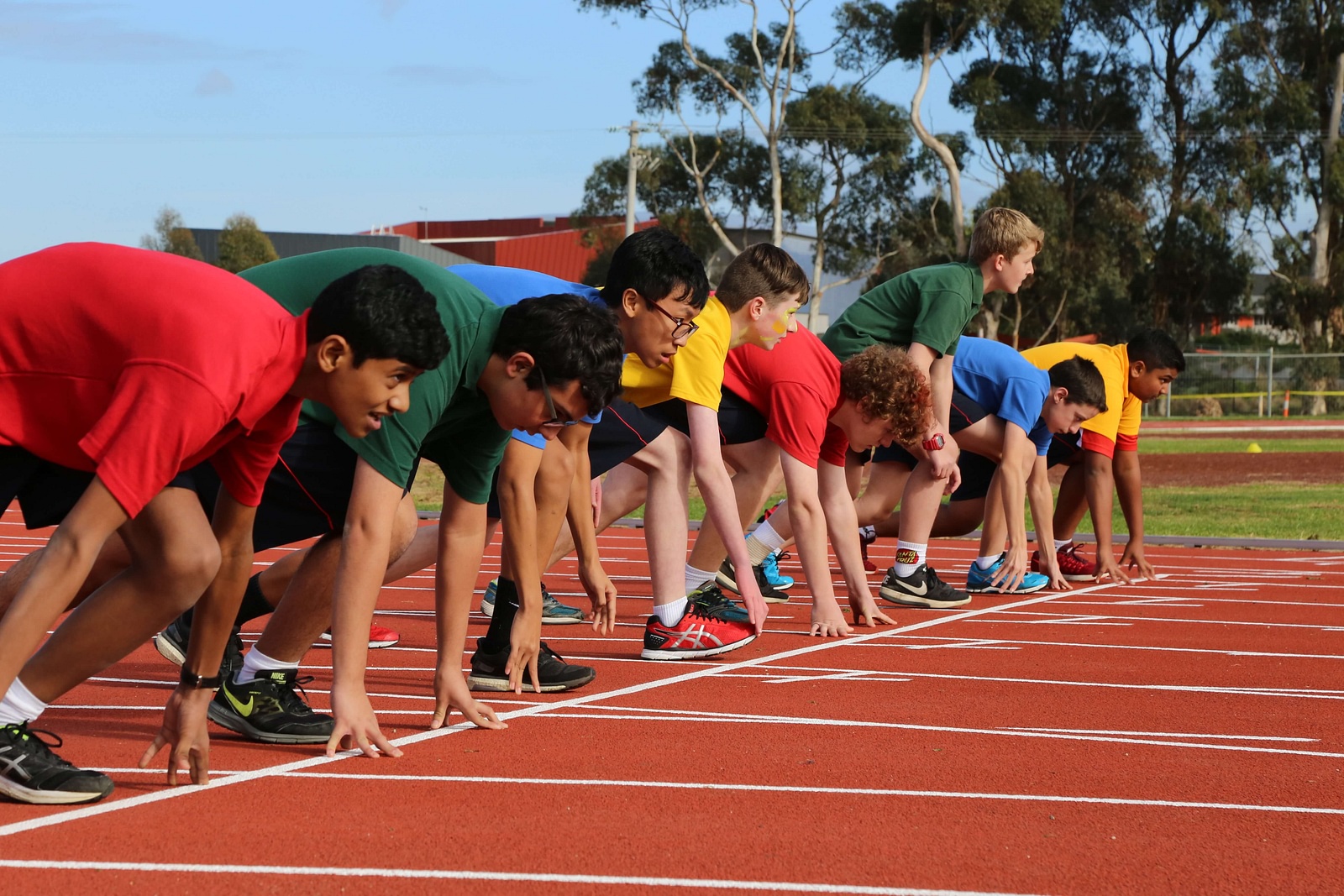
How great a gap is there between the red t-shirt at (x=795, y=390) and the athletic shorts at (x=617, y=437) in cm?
51

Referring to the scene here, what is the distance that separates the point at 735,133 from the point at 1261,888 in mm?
38587

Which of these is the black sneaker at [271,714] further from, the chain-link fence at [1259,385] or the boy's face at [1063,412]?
the chain-link fence at [1259,385]

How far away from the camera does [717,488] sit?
17.8 feet

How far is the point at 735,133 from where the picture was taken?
1588 inches

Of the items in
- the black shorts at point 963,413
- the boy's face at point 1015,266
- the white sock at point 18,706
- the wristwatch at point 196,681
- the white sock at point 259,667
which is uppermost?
the boy's face at point 1015,266

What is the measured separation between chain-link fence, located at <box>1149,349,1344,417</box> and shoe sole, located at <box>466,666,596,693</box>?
36462 mm

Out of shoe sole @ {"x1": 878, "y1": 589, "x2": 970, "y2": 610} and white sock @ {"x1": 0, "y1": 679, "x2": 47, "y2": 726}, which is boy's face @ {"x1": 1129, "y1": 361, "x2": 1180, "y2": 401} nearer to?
shoe sole @ {"x1": 878, "y1": 589, "x2": 970, "y2": 610}

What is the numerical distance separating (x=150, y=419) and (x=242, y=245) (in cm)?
5192

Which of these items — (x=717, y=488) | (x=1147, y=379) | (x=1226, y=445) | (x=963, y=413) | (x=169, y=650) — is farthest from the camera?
(x=1226, y=445)

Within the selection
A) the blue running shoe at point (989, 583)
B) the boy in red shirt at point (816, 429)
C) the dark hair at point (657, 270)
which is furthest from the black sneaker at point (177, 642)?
the blue running shoe at point (989, 583)

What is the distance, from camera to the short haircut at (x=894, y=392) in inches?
235

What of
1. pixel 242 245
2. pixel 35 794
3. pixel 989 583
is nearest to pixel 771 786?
pixel 35 794

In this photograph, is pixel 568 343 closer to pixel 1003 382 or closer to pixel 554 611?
pixel 554 611

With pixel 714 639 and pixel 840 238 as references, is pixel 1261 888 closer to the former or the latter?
pixel 714 639
